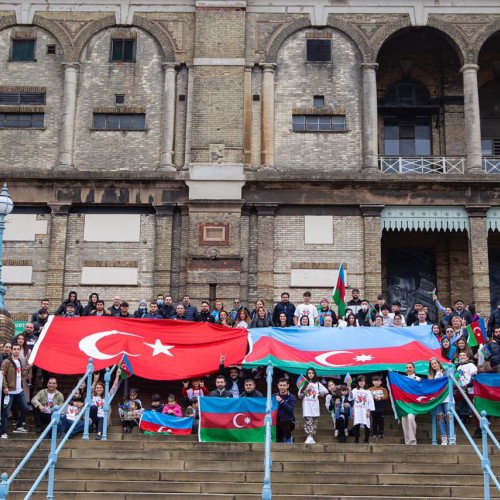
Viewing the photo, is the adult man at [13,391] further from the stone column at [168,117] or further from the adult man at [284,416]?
the stone column at [168,117]

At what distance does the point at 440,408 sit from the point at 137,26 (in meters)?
20.6

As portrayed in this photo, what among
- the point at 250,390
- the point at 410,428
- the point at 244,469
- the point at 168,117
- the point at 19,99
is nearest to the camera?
the point at 244,469

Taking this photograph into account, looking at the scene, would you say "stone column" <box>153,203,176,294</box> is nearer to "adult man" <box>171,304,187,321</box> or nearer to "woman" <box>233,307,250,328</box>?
"adult man" <box>171,304,187,321</box>

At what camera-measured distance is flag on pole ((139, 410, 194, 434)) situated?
1884 cm

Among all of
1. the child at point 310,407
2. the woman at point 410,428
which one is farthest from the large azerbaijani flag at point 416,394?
the child at point 310,407

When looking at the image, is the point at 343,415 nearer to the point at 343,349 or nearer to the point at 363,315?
the point at 343,349

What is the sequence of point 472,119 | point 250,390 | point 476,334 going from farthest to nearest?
1. point 472,119
2. point 476,334
3. point 250,390

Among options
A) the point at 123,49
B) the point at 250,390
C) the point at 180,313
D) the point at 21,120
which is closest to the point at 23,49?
the point at 21,120

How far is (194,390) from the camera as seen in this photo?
66.8 ft

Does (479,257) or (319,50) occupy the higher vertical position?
(319,50)

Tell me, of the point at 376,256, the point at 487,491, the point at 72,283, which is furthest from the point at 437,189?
the point at 487,491

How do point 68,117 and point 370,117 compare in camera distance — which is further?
point 68,117

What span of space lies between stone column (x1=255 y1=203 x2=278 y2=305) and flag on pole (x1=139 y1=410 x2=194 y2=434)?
37.7ft

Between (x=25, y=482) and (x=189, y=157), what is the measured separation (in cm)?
1717
